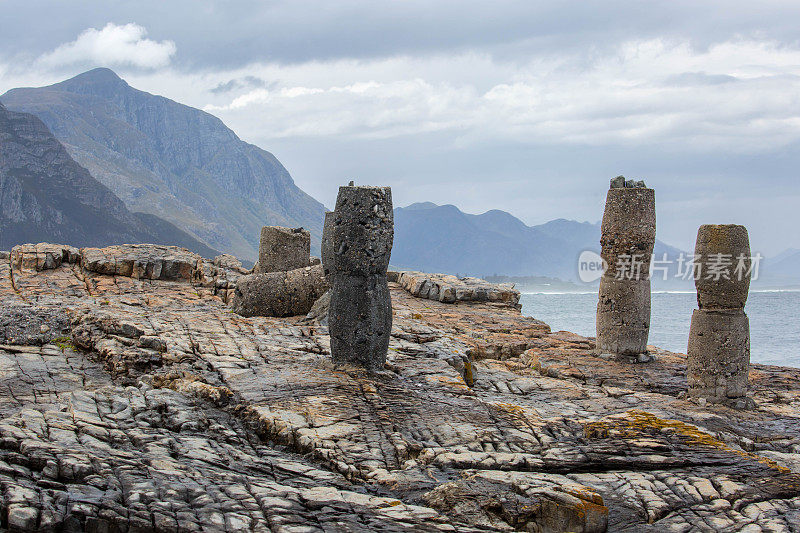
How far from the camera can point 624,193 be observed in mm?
18234

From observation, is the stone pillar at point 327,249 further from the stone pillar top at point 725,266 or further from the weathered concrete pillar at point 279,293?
the stone pillar top at point 725,266

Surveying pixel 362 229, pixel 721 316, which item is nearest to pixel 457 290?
pixel 721 316

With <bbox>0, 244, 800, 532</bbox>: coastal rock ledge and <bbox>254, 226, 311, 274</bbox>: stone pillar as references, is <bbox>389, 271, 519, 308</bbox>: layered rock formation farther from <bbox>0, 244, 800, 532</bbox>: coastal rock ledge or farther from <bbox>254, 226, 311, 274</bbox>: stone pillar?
<bbox>0, 244, 800, 532</bbox>: coastal rock ledge

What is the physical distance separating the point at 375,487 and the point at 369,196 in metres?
5.15

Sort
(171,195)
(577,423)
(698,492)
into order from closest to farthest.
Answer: (698,492) < (577,423) < (171,195)

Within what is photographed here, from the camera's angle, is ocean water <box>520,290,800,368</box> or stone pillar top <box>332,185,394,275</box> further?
ocean water <box>520,290,800,368</box>

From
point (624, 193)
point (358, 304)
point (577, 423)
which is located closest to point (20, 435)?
point (358, 304)

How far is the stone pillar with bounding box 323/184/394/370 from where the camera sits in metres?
11.5

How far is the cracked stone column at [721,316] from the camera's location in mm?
13906

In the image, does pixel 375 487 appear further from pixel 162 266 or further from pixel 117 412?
pixel 162 266

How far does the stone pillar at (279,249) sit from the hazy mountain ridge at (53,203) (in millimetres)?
53466

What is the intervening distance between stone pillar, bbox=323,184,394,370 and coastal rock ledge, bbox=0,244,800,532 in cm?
48

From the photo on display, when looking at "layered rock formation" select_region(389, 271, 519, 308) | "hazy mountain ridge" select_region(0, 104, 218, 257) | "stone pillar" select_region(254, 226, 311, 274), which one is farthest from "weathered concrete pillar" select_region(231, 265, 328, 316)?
"hazy mountain ridge" select_region(0, 104, 218, 257)

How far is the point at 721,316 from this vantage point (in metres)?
14.2
